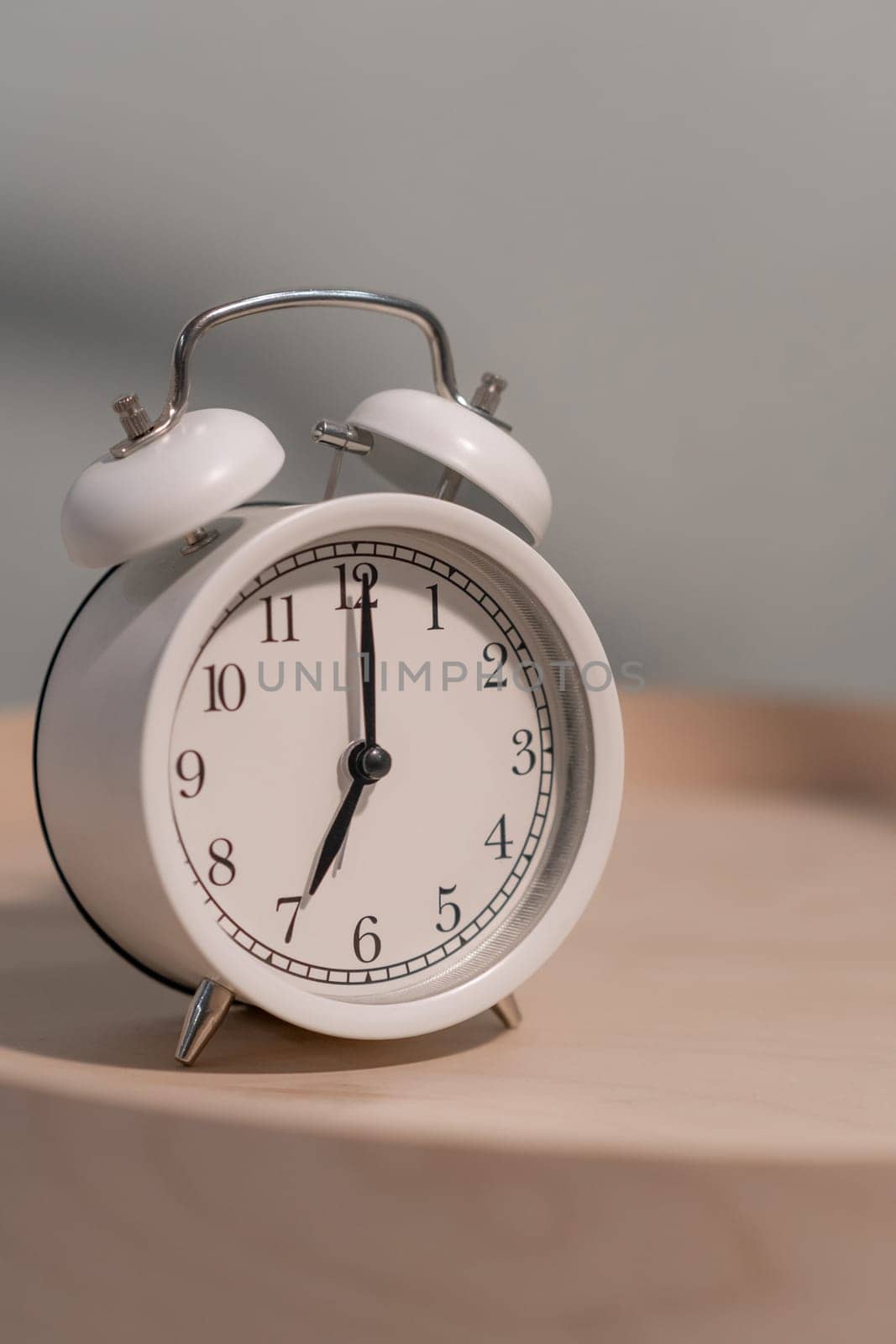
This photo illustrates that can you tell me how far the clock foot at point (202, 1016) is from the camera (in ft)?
2.46

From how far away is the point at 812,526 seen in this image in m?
2.24

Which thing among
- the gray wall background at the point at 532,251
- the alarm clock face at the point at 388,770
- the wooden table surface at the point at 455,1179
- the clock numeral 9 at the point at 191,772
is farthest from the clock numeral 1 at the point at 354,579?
the gray wall background at the point at 532,251

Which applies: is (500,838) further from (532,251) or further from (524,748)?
(532,251)

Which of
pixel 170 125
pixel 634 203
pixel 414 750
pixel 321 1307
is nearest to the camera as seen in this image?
pixel 321 1307

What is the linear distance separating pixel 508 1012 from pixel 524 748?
152mm

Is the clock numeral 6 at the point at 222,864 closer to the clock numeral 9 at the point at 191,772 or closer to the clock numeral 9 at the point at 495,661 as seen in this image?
the clock numeral 9 at the point at 191,772

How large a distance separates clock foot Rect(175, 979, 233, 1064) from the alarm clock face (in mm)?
26

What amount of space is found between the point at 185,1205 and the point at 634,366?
1.71 metres

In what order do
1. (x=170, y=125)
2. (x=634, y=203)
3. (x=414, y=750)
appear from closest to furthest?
(x=414, y=750)
(x=170, y=125)
(x=634, y=203)

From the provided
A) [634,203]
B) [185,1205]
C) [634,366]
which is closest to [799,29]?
[634,203]

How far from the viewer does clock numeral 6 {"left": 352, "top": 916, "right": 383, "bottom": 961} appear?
785 millimetres

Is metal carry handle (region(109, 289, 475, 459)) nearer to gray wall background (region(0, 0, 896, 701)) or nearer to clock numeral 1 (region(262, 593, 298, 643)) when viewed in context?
clock numeral 1 (region(262, 593, 298, 643))

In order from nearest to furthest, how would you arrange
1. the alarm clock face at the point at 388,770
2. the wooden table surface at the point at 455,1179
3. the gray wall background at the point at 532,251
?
the wooden table surface at the point at 455,1179, the alarm clock face at the point at 388,770, the gray wall background at the point at 532,251

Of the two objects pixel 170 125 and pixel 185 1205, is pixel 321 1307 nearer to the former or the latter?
pixel 185 1205
